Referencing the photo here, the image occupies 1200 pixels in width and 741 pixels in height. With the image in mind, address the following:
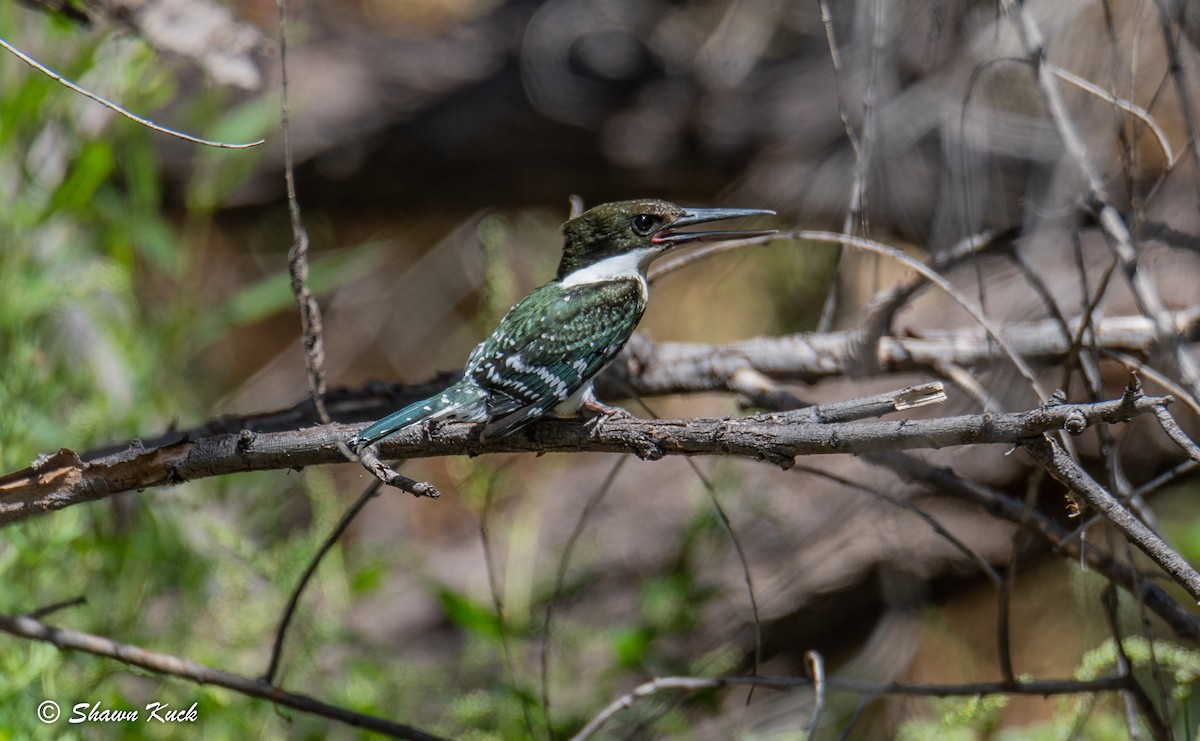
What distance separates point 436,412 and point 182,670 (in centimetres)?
80

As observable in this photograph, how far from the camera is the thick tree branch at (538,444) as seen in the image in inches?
56.6

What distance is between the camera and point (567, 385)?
2.32m

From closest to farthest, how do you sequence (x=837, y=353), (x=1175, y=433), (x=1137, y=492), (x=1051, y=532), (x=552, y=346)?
(x=1175, y=433) → (x=1137, y=492) → (x=1051, y=532) → (x=552, y=346) → (x=837, y=353)

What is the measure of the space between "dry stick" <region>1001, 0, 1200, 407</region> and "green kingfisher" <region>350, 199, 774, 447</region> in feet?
2.10

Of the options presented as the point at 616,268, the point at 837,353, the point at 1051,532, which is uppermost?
the point at 616,268

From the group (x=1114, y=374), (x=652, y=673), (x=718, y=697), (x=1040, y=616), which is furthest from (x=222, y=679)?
(x=1040, y=616)

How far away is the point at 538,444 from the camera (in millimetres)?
2070

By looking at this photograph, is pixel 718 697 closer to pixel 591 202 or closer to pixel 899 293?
pixel 899 293

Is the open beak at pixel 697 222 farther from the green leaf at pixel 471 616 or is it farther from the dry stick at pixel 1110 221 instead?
the green leaf at pixel 471 616

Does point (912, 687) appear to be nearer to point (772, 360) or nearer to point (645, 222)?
point (772, 360)

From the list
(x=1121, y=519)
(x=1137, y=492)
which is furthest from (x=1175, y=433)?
(x=1137, y=492)

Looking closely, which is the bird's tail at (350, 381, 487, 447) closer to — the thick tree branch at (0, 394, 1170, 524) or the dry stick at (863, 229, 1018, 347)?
the thick tree branch at (0, 394, 1170, 524)

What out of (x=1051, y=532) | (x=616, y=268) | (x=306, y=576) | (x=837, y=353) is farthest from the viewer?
(x=616, y=268)

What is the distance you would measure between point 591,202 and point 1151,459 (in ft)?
9.58
